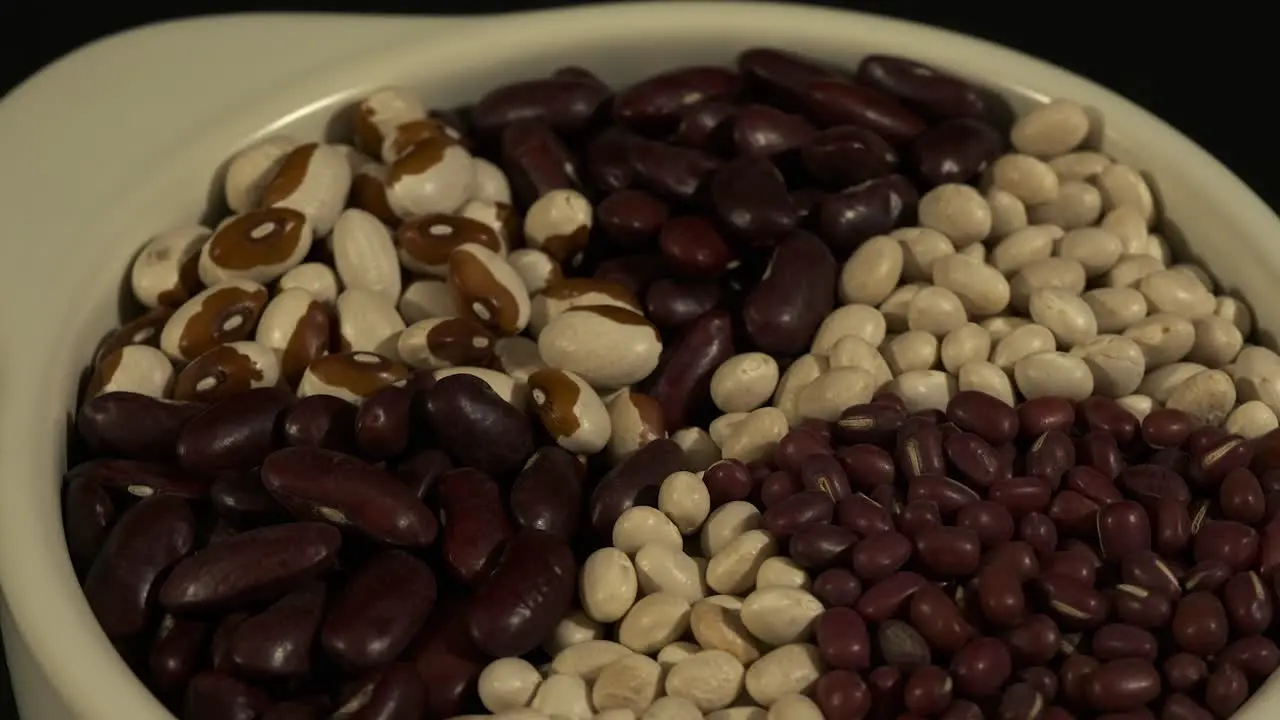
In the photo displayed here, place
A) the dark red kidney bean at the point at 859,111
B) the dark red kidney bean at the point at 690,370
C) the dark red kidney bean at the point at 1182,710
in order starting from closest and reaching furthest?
the dark red kidney bean at the point at 1182,710
the dark red kidney bean at the point at 690,370
the dark red kidney bean at the point at 859,111

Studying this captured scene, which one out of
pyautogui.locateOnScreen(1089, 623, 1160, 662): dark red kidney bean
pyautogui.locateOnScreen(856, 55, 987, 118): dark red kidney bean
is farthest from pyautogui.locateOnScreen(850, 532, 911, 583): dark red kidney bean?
pyautogui.locateOnScreen(856, 55, 987, 118): dark red kidney bean

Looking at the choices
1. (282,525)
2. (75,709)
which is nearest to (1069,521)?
(282,525)

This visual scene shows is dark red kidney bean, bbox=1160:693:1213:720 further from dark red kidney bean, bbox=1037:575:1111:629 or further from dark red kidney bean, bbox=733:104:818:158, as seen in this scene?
dark red kidney bean, bbox=733:104:818:158

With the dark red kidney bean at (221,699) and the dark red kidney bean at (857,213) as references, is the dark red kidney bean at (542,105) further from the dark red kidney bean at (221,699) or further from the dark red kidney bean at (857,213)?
the dark red kidney bean at (221,699)

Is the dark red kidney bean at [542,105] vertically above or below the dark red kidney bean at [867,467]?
above

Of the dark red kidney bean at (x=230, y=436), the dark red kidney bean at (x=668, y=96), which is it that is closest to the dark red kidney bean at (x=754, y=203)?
the dark red kidney bean at (x=668, y=96)
